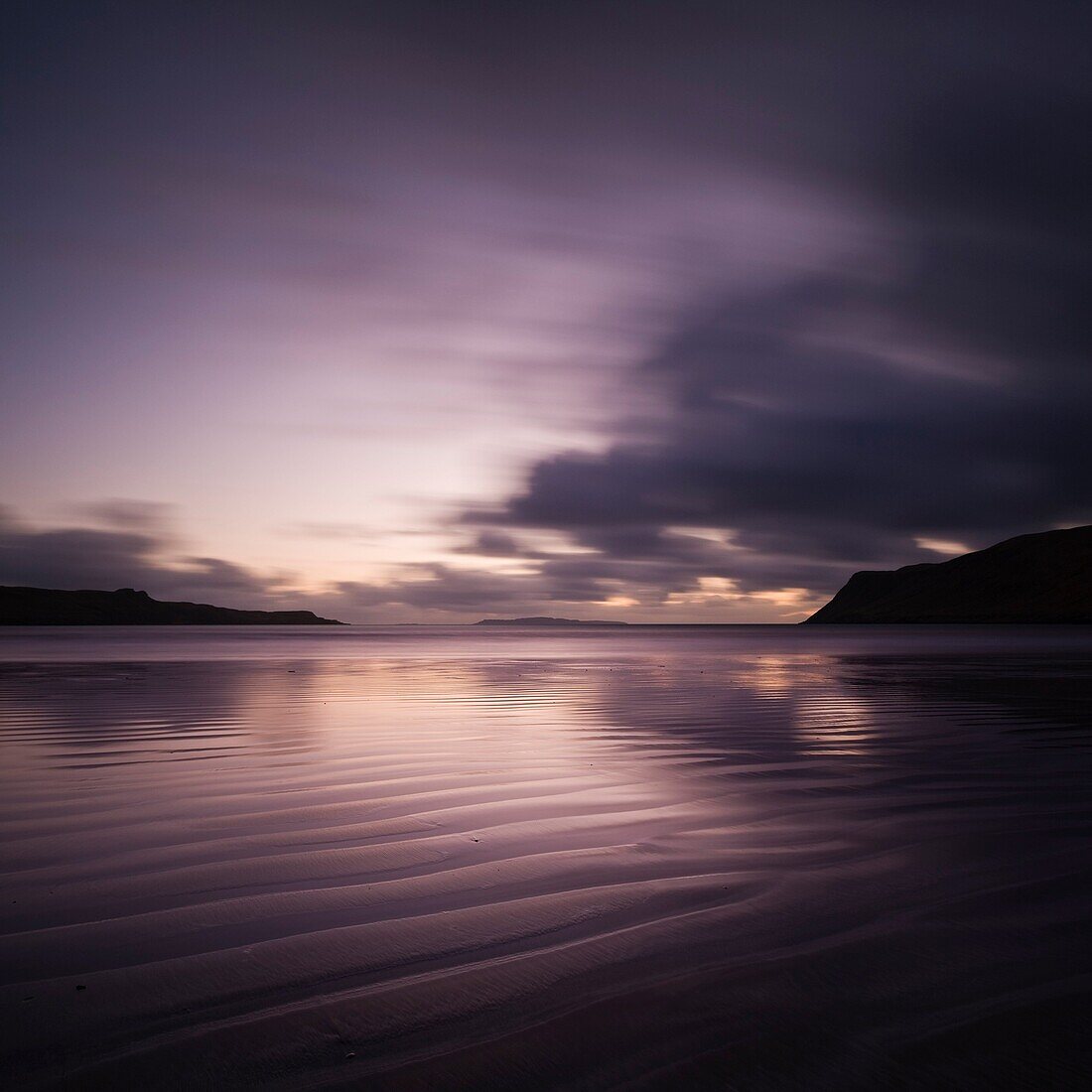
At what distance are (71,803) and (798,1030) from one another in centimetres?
609

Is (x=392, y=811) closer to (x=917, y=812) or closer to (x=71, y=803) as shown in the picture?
(x=71, y=803)

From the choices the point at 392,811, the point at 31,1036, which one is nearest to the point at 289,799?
the point at 392,811

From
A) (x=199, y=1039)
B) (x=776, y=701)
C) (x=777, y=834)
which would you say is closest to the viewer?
(x=199, y=1039)

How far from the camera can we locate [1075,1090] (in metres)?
2.55

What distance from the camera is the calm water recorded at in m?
2.75

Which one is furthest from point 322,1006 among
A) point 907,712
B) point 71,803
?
point 907,712

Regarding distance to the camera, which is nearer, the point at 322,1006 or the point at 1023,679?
the point at 322,1006

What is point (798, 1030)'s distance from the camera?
2.91 metres

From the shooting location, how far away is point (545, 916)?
399 centimetres

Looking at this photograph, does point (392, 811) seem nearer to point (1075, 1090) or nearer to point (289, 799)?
point (289, 799)

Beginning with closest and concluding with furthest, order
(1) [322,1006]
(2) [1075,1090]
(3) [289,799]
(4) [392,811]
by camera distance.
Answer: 1. (2) [1075,1090]
2. (1) [322,1006]
3. (4) [392,811]
4. (3) [289,799]

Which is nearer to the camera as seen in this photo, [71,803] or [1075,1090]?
[1075,1090]

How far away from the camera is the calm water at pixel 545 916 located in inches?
108

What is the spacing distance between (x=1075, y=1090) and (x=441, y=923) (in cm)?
259
